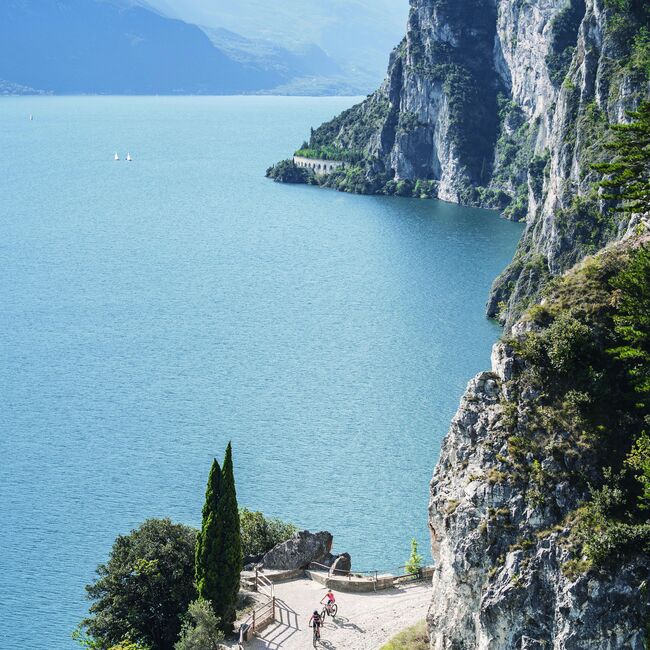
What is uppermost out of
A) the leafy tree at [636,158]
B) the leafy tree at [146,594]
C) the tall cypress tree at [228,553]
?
the leafy tree at [636,158]

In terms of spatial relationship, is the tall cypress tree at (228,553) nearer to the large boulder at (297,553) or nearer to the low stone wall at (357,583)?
the low stone wall at (357,583)

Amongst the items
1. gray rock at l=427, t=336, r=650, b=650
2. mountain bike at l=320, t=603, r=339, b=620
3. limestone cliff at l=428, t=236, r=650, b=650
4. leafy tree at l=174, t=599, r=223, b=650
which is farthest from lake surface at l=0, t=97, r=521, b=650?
limestone cliff at l=428, t=236, r=650, b=650

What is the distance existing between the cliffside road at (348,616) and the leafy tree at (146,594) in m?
4.53

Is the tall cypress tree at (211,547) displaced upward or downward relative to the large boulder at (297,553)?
upward

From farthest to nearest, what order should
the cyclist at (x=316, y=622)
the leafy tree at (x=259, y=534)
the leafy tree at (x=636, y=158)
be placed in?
the leafy tree at (x=259, y=534)
the cyclist at (x=316, y=622)
the leafy tree at (x=636, y=158)

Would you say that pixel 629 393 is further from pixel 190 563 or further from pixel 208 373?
pixel 208 373

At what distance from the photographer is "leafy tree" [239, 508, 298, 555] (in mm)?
59469

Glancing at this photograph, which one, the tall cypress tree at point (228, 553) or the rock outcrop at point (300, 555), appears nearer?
the tall cypress tree at point (228, 553)

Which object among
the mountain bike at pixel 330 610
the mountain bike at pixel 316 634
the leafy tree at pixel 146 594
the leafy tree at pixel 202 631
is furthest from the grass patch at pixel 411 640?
the leafy tree at pixel 146 594

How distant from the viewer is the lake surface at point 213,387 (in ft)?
244

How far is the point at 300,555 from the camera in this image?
5581 centimetres

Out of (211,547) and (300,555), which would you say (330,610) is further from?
(300,555)

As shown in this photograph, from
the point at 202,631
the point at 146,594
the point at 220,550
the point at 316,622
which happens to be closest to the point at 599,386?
the point at 316,622

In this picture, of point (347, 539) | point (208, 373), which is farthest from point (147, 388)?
point (347, 539)
